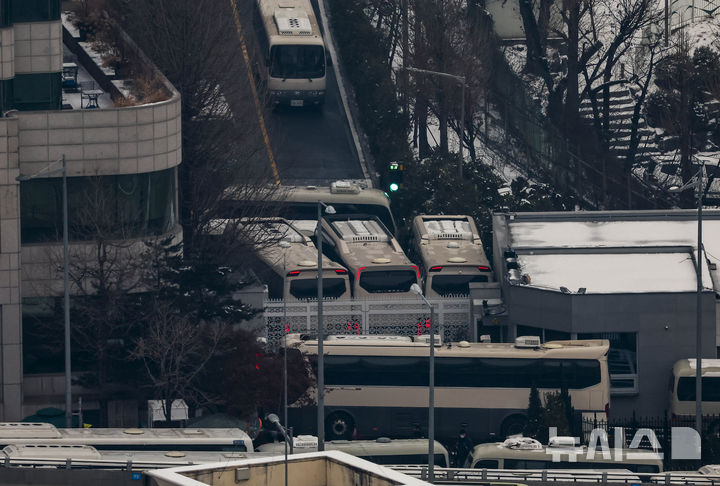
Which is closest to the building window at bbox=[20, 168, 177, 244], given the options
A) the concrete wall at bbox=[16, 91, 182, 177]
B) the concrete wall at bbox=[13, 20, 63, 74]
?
the concrete wall at bbox=[16, 91, 182, 177]

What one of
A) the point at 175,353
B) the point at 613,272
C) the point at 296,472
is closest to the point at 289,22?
the point at 613,272

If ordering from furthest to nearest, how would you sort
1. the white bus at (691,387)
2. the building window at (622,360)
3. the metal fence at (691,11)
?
the metal fence at (691,11) < the building window at (622,360) < the white bus at (691,387)

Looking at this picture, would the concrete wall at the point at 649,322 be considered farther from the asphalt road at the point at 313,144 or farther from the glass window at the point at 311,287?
the asphalt road at the point at 313,144

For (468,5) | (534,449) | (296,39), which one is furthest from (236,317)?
(468,5)

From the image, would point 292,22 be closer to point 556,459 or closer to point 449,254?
point 449,254

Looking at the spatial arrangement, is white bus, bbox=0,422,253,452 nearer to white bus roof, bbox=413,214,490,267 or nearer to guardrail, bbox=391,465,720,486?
guardrail, bbox=391,465,720,486

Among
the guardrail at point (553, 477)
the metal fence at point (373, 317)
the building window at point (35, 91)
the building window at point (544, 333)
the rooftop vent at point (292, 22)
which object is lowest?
the guardrail at point (553, 477)

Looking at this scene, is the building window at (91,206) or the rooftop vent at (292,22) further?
the rooftop vent at (292,22)

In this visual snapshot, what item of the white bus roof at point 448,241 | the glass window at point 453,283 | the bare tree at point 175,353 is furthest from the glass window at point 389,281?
the bare tree at point 175,353
